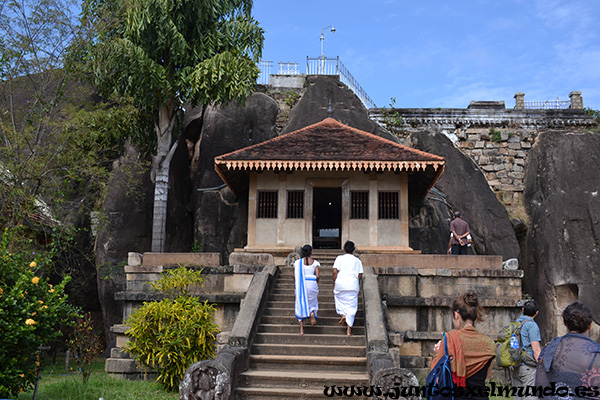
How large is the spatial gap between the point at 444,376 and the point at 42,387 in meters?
7.82

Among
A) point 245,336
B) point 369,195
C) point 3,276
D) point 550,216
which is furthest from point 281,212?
point 550,216

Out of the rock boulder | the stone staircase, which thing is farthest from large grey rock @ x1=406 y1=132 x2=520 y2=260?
the stone staircase

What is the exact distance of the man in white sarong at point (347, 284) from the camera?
28.8 ft

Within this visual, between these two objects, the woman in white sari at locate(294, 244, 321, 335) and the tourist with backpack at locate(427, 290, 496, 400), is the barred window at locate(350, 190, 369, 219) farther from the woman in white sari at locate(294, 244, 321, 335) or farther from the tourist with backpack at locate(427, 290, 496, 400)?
the tourist with backpack at locate(427, 290, 496, 400)

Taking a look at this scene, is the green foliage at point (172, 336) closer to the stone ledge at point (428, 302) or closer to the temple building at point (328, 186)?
the stone ledge at point (428, 302)

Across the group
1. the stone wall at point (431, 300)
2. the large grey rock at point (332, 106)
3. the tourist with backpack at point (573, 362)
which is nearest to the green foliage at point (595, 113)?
the large grey rock at point (332, 106)

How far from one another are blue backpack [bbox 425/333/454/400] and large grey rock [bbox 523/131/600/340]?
1587 centimetres

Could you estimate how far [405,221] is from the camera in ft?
48.7

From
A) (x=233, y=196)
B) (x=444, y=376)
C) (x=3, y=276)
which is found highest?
(x=233, y=196)

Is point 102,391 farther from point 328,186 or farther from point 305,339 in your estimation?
point 328,186

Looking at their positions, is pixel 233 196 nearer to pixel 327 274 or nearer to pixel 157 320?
pixel 327 274

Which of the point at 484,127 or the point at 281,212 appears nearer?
the point at 281,212

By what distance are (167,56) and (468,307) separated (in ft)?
46.5

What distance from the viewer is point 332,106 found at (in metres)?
21.6
